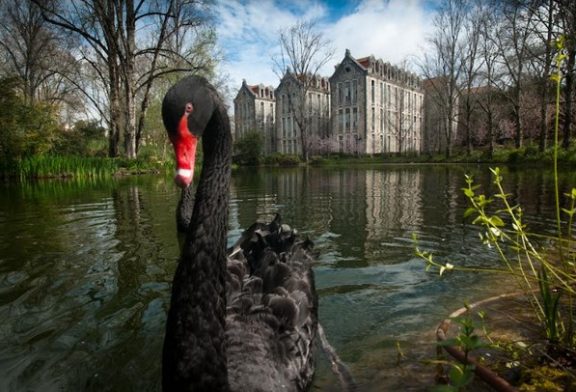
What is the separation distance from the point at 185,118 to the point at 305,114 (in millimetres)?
49644

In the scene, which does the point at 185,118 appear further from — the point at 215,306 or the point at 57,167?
the point at 57,167

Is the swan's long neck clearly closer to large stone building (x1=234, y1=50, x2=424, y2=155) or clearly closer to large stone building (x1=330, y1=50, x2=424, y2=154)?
large stone building (x1=234, y1=50, x2=424, y2=155)

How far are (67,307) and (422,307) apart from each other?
9.06ft

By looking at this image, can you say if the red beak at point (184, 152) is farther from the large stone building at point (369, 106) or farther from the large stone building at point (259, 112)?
the large stone building at point (259, 112)

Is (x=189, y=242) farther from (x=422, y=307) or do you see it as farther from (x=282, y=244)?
(x=422, y=307)

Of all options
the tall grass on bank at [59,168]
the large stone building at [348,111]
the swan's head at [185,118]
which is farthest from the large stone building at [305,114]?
the swan's head at [185,118]

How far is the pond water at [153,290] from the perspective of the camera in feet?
6.97

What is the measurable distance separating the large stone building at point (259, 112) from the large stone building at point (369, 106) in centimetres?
→ 1142

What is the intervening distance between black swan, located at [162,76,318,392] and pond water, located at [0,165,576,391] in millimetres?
379

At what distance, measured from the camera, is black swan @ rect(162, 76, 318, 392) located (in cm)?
148

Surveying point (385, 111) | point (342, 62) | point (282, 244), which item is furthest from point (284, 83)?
point (282, 244)

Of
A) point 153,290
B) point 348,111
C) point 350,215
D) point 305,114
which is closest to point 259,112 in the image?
point 305,114

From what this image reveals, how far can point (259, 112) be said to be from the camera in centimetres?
5669

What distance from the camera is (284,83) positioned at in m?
51.5
